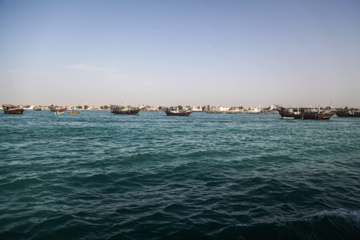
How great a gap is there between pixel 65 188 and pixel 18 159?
22.7 feet

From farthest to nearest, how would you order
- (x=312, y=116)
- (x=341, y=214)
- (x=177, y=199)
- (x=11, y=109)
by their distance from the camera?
(x=11, y=109) → (x=312, y=116) → (x=177, y=199) → (x=341, y=214)

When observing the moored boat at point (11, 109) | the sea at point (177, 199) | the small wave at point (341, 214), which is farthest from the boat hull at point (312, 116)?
the moored boat at point (11, 109)

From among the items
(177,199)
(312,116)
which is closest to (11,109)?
(177,199)

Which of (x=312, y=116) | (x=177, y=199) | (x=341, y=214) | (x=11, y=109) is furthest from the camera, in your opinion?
(x=11, y=109)

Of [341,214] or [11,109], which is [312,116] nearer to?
[341,214]

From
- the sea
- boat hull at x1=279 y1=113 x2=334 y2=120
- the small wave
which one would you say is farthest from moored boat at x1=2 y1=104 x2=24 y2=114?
boat hull at x1=279 y1=113 x2=334 y2=120

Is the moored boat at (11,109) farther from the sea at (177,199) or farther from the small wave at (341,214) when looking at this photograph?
the small wave at (341,214)

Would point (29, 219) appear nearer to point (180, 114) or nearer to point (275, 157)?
point (275, 157)

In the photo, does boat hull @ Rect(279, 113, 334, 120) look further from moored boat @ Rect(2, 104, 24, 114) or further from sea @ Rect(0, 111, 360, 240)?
moored boat @ Rect(2, 104, 24, 114)

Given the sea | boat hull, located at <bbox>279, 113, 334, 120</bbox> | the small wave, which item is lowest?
the sea

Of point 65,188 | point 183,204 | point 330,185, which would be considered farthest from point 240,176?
point 65,188

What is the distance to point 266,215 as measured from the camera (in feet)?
18.4

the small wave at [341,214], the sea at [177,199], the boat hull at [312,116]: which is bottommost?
the sea at [177,199]

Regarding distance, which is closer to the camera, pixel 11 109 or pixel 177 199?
pixel 177 199
